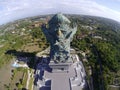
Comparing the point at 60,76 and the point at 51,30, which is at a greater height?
the point at 51,30

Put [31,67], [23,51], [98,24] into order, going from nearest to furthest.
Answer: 1. [31,67]
2. [23,51]
3. [98,24]

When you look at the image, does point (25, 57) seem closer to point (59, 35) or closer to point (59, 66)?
point (59, 66)

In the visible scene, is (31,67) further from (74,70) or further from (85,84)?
(85,84)

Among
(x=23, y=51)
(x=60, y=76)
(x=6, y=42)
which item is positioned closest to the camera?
(x=60, y=76)

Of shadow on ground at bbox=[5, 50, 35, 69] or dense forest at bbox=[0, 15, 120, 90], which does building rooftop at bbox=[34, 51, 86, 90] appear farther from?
shadow on ground at bbox=[5, 50, 35, 69]

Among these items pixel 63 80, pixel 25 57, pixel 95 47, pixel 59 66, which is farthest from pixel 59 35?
pixel 95 47

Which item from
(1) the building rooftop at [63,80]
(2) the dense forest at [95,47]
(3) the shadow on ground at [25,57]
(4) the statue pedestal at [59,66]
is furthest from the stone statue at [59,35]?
(3) the shadow on ground at [25,57]

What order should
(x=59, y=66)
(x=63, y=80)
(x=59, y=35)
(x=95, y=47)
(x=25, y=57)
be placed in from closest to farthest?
1. (x=63, y=80)
2. (x=59, y=35)
3. (x=59, y=66)
4. (x=25, y=57)
5. (x=95, y=47)

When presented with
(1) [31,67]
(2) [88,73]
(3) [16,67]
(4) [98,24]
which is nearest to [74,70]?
(2) [88,73]

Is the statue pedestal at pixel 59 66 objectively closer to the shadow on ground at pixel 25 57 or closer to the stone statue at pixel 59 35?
the stone statue at pixel 59 35
